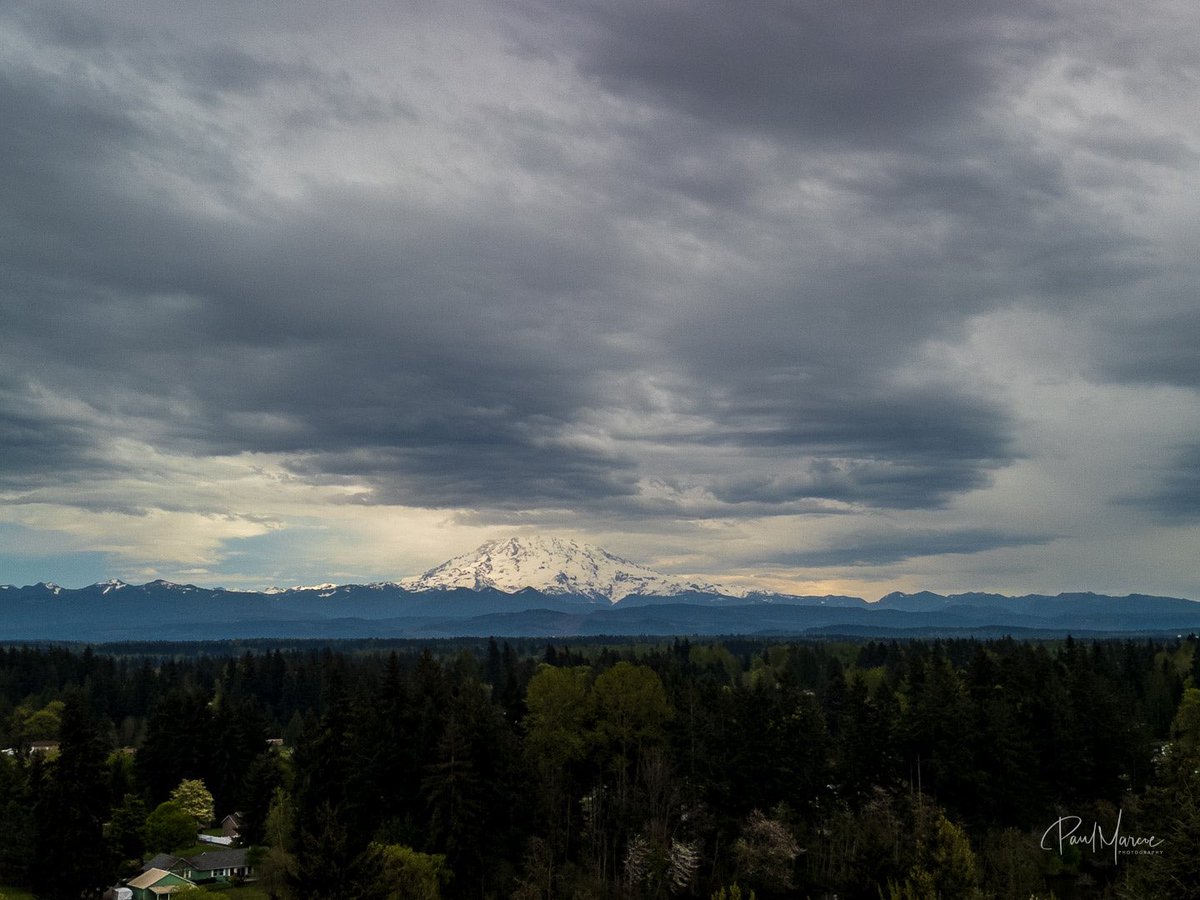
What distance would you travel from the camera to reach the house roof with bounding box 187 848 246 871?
90.2 meters

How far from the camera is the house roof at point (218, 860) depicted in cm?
9019

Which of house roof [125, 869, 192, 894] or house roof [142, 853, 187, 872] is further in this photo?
house roof [142, 853, 187, 872]

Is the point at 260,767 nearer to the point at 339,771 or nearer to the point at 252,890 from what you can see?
the point at 252,890

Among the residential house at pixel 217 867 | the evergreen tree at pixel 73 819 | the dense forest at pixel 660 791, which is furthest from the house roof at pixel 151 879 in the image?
the evergreen tree at pixel 73 819

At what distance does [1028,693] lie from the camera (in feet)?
294

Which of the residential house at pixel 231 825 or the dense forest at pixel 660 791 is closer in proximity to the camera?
the dense forest at pixel 660 791

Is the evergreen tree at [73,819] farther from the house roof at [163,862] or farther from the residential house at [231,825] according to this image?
the residential house at [231,825]

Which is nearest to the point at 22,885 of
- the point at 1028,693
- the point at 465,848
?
the point at 465,848
